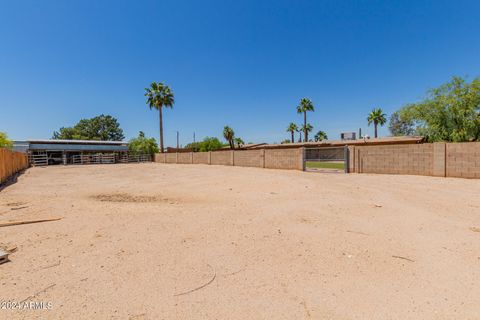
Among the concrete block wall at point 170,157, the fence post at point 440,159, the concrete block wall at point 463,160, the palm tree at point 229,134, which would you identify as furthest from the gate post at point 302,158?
the palm tree at point 229,134

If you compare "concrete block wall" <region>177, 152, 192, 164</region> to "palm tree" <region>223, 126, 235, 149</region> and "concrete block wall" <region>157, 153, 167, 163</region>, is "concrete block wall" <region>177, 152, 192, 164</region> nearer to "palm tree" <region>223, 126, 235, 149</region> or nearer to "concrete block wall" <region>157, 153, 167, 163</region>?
"concrete block wall" <region>157, 153, 167, 163</region>

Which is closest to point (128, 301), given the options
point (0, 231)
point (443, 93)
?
point (0, 231)

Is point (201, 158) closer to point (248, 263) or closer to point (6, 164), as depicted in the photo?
point (6, 164)

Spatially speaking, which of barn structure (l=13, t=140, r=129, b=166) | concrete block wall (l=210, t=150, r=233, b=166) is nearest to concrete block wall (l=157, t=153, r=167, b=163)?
barn structure (l=13, t=140, r=129, b=166)

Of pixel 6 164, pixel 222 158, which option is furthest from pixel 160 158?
pixel 6 164

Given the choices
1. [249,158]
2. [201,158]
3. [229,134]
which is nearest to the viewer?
[249,158]

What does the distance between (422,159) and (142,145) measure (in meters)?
41.8

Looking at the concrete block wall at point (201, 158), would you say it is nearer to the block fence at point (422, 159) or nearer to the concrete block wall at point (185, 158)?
the concrete block wall at point (185, 158)

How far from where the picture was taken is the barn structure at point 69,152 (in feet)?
116

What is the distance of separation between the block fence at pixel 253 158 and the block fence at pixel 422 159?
461 cm

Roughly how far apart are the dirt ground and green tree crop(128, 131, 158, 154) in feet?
127

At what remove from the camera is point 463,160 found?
37.2 ft

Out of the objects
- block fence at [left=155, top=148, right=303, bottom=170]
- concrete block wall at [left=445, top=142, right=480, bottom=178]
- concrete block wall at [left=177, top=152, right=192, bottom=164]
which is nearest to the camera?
concrete block wall at [left=445, top=142, right=480, bottom=178]

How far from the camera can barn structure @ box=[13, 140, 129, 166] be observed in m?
35.2
